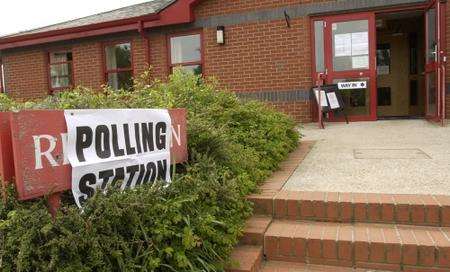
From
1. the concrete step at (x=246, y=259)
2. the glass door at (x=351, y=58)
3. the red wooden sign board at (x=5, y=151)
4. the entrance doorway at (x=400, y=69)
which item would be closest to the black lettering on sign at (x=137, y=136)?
the red wooden sign board at (x=5, y=151)

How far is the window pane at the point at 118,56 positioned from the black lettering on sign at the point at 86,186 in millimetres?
9144

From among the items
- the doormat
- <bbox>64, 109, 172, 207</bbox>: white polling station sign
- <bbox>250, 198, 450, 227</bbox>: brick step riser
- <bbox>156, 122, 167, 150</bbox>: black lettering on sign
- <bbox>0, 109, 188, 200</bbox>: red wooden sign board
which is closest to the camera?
Result: <bbox>0, 109, 188, 200</bbox>: red wooden sign board

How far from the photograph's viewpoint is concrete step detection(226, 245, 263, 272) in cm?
298

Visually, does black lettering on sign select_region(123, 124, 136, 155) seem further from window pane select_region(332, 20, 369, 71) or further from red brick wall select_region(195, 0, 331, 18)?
red brick wall select_region(195, 0, 331, 18)

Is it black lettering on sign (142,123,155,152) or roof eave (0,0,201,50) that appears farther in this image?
roof eave (0,0,201,50)

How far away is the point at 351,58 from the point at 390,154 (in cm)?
399

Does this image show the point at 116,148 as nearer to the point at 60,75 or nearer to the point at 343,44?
the point at 343,44

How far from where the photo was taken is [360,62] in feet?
29.3

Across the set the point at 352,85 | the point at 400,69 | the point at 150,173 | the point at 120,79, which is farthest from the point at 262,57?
the point at 150,173

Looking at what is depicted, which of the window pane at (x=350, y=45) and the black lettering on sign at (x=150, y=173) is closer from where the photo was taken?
the black lettering on sign at (x=150, y=173)

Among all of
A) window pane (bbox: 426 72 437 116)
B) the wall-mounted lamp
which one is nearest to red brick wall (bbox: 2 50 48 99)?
the wall-mounted lamp

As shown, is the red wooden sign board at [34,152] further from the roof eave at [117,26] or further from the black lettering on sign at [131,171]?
the roof eave at [117,26]

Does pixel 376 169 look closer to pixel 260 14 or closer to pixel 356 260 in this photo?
pixel 356 260

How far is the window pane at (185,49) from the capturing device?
34.2 feet
